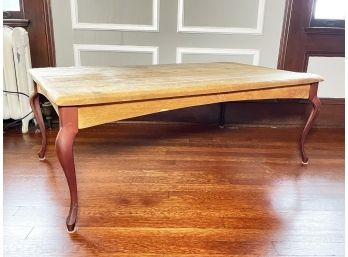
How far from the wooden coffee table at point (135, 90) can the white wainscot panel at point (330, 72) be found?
762 mm

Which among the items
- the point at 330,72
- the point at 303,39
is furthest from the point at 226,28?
the point at 330,72

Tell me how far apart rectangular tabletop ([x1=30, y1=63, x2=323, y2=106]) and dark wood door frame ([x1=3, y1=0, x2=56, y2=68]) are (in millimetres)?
724

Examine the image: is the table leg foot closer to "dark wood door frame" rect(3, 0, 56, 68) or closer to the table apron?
the table apron

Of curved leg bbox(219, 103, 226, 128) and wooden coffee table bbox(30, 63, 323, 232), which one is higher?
wooden coffee table bbox(30, 63, 323, 232)

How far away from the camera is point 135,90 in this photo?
1.02 meters

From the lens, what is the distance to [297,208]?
123 centimetres

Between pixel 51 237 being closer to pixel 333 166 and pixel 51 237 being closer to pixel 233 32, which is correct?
pixel 333 166

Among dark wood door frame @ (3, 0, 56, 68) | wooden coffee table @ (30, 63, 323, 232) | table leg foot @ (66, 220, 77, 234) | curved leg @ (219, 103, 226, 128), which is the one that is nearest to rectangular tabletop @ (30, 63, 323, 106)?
wooden coffee table @ (30, 63, 323, 232)

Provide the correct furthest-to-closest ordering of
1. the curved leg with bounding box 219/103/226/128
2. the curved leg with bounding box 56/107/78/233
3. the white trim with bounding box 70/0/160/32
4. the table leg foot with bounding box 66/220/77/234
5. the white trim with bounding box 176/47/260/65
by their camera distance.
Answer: the curved leg with bounding box 219/103/226/128 → the white trim with bounding box 176/47/260/65 → the white trim with bounding box 70/0/160/32 → the table leg foot with bounding box 66/220/77/234 → the curved leg with bounding box 56/107/78/233

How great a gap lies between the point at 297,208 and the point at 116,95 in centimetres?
86

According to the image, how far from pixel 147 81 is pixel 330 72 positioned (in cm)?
159

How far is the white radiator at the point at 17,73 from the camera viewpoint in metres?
1.82

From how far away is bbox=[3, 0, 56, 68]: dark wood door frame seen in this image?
1.90 meters

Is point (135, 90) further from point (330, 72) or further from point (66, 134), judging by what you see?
point (330, 72)
